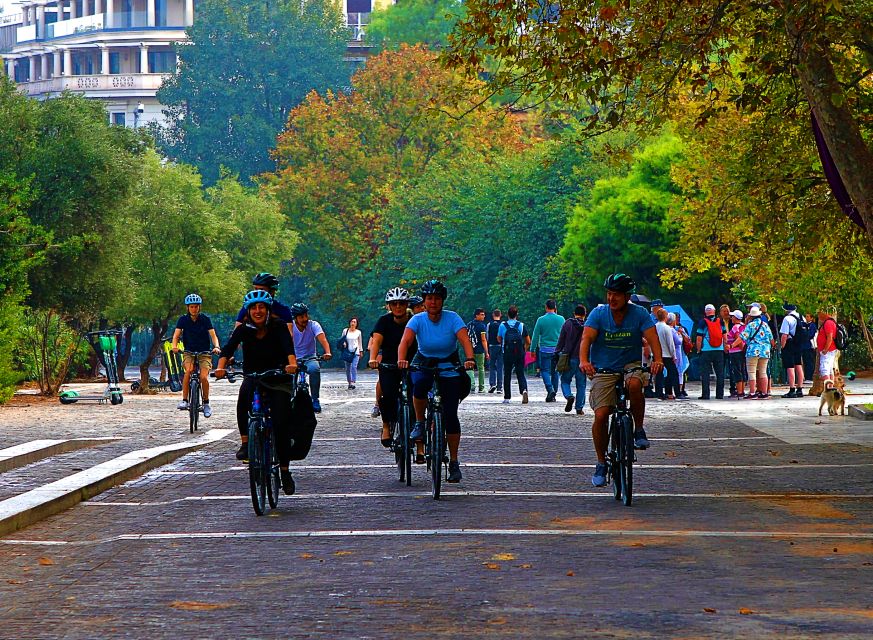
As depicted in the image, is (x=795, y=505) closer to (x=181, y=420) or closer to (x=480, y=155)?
(x=181, y=420)

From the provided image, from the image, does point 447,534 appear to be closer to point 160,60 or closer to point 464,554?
point 464,554

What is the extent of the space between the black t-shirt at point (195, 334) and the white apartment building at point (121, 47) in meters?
84.6

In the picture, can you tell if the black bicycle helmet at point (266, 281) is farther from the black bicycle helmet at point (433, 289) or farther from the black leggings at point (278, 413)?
the black leggings at point (278, 413)

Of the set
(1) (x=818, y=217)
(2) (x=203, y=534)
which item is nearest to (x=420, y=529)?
(2) (x=203, y=534)

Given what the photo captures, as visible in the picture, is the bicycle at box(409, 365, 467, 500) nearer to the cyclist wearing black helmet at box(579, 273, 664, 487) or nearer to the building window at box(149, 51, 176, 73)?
the cyclist wearing black helmet at box(579, 273, 664, 487)

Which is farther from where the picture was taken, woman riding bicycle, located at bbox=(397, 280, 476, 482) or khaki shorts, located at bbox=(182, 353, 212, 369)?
khaki shorts, located at bbox=(182, 353, 212, 369)

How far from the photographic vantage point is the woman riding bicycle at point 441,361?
13.5 metres

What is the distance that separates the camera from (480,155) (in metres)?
64.9

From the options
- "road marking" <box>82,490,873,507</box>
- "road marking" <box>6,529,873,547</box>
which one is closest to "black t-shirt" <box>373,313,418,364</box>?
"road marking" <box>82,490,873,507</box>

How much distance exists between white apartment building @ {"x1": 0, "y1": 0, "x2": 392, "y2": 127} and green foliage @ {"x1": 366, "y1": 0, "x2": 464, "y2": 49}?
19028 millimetres

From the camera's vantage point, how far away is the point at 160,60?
110 m

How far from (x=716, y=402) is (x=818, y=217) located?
356 inches

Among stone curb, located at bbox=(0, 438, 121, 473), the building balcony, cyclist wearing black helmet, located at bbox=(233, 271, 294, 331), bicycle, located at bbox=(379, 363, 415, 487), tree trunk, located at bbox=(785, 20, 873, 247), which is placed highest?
the building balcony

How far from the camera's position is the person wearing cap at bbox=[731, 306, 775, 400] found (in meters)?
30.5
